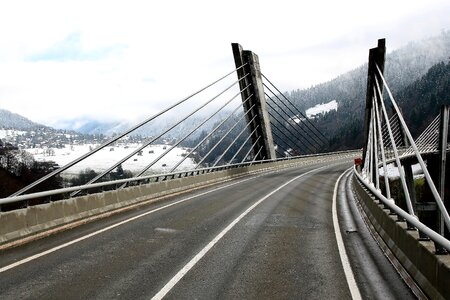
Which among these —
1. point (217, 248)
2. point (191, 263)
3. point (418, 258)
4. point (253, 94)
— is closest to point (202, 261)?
point (191, 263)

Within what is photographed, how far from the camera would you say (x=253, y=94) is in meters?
37.2

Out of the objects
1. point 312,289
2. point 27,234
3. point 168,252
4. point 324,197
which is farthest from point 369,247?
point 324,197

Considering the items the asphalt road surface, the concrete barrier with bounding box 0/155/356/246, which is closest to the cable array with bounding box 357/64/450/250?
the asphalt road surface

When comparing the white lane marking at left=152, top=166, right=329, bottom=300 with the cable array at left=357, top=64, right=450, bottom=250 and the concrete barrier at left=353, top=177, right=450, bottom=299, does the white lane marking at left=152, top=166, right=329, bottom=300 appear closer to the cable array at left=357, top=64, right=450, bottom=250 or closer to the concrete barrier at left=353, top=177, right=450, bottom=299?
the concrete barrier at left=353, top=177, right=450, bottom=299

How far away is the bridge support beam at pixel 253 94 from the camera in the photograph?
3634 centimetres

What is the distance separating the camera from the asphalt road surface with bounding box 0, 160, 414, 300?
6.43 meters

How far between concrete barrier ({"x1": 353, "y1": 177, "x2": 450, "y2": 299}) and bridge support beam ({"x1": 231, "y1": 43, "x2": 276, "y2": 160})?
2676 cm

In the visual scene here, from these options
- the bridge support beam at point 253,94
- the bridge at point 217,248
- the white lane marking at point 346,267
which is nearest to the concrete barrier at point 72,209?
the bridge at point 217,248

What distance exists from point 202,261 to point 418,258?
3.61 metres

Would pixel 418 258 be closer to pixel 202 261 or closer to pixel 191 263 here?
pixel 202 261

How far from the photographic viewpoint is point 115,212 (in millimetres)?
14789

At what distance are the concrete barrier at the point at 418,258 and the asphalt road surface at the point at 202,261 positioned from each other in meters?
0.29

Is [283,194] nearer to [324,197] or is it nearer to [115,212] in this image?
[324,197]

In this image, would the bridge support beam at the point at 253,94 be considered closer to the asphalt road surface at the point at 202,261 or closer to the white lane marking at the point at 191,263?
the asphalt road surface at the point at 202,261
